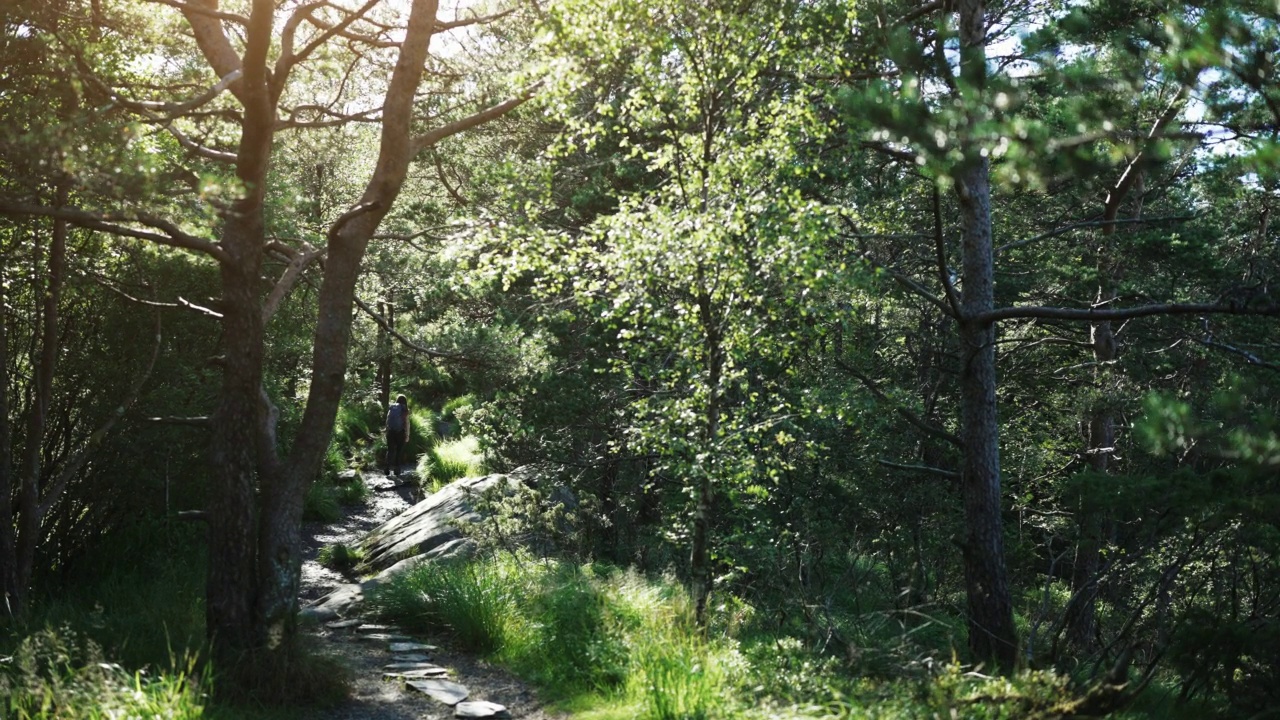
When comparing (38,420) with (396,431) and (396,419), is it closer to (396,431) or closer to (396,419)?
(396,419)

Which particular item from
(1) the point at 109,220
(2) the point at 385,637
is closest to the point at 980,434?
(2) the point at 385,637

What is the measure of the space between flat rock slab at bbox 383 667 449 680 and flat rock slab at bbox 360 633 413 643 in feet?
3.69

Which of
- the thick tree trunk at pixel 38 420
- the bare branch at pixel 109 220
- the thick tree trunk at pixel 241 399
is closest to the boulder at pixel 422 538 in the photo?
the thick tree trunk at pixel 38 420

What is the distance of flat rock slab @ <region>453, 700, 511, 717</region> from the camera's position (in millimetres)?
6273

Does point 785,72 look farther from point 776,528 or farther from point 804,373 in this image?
point 776,528

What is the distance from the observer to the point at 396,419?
18.5 metres

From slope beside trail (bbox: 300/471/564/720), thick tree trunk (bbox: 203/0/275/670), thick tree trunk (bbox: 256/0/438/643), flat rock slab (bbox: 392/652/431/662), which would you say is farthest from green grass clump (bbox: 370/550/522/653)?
thick tree trunk (bbox: 203/0/275/670)

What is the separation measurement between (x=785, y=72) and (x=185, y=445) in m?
7.11

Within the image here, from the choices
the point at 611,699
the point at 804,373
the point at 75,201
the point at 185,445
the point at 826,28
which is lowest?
the point at 611,699

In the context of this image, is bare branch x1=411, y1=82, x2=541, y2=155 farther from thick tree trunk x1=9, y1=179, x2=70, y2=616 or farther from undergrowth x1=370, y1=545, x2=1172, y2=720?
undergrowth x1=370, y1=545, x2=1172, y2=720

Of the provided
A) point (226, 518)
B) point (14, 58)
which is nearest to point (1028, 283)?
point (226, 518)

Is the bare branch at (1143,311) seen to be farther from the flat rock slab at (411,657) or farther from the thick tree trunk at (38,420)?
the thick tree trunk at (38,420)

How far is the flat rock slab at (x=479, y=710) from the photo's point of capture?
627cm

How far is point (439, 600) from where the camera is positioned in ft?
28.6
